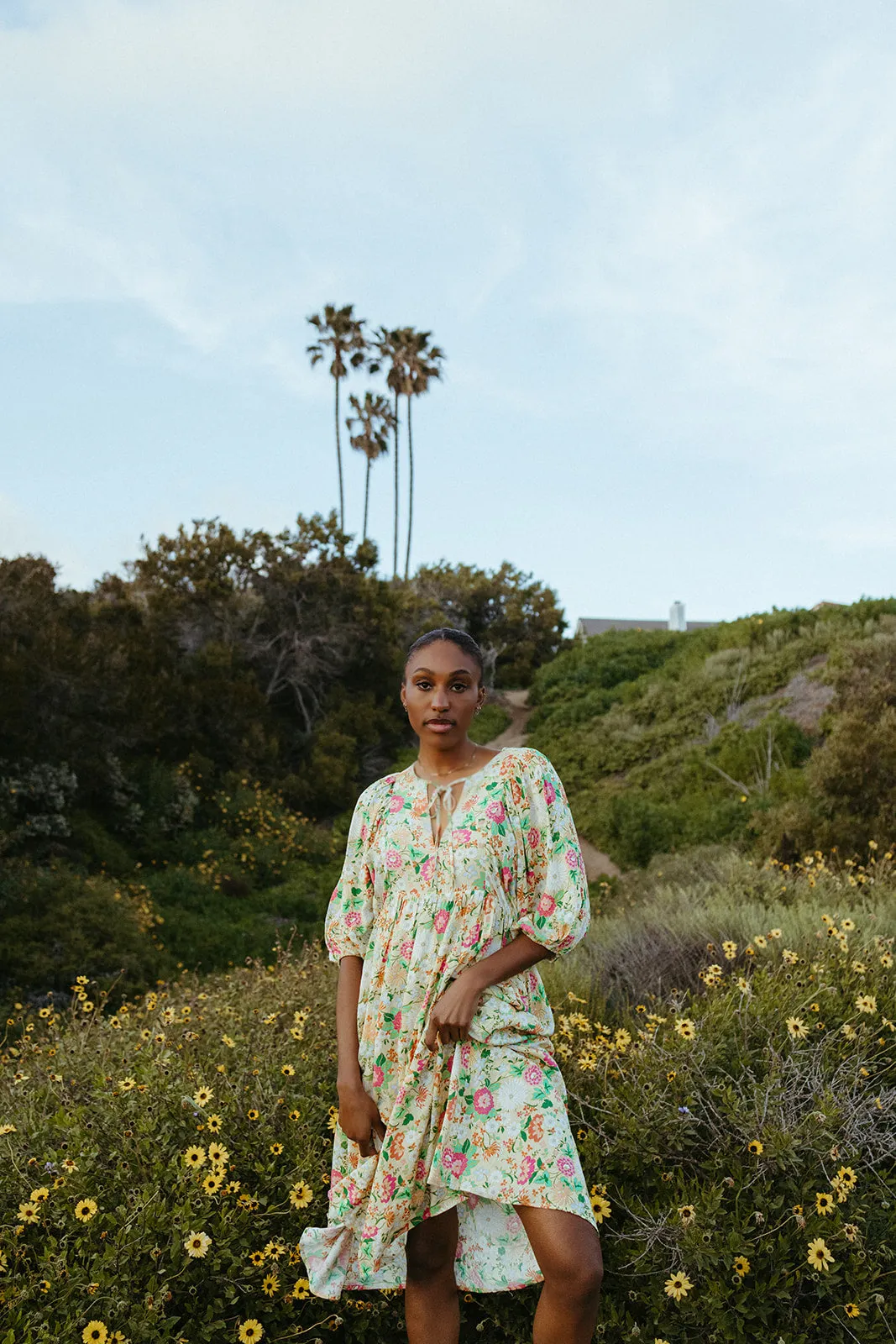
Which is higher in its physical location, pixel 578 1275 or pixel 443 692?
pixel 443 692

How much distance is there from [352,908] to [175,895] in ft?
36.8

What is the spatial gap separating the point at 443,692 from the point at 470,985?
70cm

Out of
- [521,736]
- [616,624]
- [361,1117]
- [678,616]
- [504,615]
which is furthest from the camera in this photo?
[616,624]

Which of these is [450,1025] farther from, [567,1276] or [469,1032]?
[567,1276]

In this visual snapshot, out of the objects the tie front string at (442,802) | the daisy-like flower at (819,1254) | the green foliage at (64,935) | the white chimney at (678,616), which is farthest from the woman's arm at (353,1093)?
the white chimney at (678,616)

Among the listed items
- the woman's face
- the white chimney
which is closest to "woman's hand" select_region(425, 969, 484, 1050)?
the woman's face

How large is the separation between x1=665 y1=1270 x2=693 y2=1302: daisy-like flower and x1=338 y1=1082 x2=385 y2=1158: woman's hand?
1035 millimetres

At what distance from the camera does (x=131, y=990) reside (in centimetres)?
904

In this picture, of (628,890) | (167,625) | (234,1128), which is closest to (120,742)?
(167,625)

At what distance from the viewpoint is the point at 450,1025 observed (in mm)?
2248

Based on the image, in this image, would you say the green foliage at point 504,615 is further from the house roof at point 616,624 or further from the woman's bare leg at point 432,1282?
the woman's bare leg at point 432,1282

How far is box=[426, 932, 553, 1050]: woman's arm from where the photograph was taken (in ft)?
7.37

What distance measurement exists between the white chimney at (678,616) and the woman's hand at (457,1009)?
33977mm

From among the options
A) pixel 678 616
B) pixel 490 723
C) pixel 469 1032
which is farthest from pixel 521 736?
pixel 469 1032
